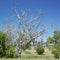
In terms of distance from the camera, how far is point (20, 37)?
39281 millimetres

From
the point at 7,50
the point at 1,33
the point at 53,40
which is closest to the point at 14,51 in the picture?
the point at 7,50

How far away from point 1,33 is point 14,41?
16.2 ft

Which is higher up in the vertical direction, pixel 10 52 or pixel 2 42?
pixel 2 42

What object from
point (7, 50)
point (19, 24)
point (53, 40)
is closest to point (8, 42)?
point (7, 50)

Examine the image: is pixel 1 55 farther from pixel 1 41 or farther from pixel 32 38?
pixel 32 38

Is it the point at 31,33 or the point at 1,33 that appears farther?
the point at 31,33

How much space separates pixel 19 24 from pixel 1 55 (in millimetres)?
6685

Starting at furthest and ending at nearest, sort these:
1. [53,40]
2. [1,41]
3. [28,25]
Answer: [53,40], [28,25], [1,41]

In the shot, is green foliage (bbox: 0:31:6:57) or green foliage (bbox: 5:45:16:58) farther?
green foliage (bbox: 5:45:16:58)

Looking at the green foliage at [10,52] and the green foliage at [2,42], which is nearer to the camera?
the green foliage at [2,42]

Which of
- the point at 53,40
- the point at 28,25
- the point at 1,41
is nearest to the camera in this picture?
the point at 1,41

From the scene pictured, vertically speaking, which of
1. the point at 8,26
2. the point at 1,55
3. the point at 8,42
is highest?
the point at 8,26

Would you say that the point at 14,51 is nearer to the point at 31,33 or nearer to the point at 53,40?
the point at 31,33

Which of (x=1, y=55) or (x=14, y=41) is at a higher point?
(x=14, y=41)
